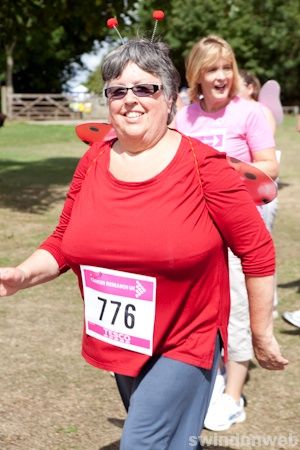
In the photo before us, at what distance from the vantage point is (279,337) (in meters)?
5.77

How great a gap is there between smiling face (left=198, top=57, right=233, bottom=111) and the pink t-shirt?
6 centimetres

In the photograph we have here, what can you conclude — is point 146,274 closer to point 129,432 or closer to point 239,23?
point 129,432

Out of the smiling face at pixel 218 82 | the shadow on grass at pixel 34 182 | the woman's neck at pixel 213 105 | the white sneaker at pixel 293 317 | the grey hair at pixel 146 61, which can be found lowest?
the shadow on grass at pixel 34 182

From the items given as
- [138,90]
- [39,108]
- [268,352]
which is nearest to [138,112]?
[138,90]

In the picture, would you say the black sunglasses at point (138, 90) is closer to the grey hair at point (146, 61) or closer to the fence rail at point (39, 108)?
the grey hair at point (146, 61)

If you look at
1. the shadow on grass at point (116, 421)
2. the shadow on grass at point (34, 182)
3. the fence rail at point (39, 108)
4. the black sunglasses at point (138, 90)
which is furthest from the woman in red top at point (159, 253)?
the fence rail at point (39, 108)

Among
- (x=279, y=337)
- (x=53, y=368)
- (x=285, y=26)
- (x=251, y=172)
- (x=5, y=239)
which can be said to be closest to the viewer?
(x=251, y=172)

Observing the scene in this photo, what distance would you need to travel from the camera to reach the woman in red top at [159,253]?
2.57m

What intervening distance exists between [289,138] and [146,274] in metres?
23.5

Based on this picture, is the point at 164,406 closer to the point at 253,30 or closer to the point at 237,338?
the point at 237,338

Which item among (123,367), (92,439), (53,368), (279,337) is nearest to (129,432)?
(123,367)

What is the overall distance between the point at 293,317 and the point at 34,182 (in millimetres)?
9213

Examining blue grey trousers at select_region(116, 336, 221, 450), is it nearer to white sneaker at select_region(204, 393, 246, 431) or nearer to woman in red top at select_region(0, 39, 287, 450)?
woman in red top at select_region(0, 39, 287, 450)

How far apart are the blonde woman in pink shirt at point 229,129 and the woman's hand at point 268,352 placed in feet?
4.78
